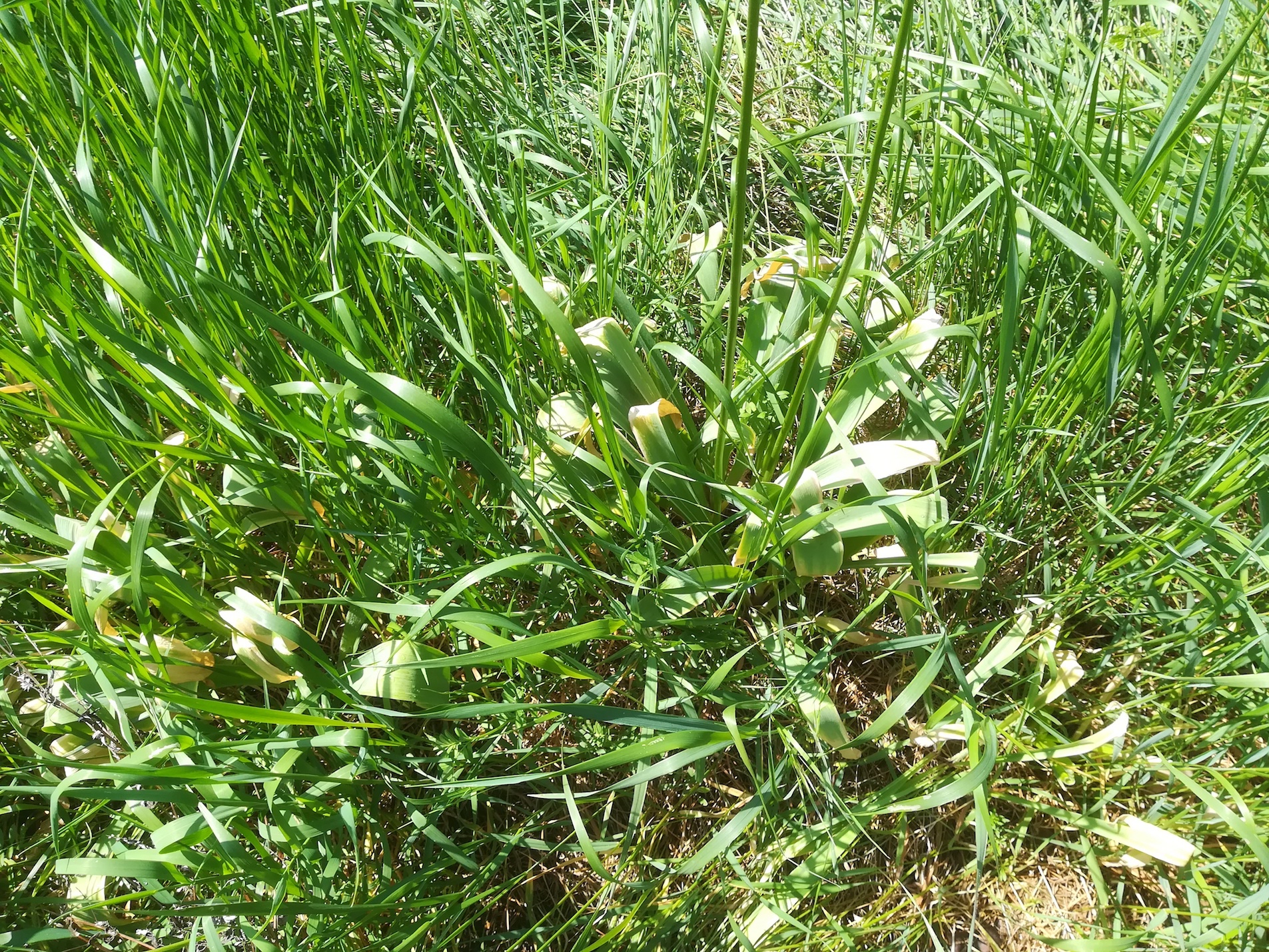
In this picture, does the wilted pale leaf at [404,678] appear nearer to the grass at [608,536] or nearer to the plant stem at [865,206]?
the grass at [608,536]

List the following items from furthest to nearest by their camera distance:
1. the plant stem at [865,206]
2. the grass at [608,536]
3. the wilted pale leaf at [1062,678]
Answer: the wilted pale leaf at [1062,678] → the grass at [608,536] → the plant stem at [865,206]

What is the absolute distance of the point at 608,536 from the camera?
1102 millimetres

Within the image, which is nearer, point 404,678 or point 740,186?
point 740,186

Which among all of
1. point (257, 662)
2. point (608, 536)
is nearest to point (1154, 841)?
point (608, 536)

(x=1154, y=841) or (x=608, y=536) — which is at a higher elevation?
(x=608, y=536)

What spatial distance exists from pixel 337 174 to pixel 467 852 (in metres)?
0.92

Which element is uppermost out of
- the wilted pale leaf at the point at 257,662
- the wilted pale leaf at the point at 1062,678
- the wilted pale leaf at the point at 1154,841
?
the wilted pale leaf at the point at 257,662

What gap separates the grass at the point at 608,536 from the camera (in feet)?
3.32

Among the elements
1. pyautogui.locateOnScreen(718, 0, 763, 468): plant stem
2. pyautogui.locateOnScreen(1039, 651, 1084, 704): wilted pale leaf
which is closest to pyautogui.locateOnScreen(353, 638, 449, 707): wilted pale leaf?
pyautogui.locateOnScreen(718, 0, 763, 468): plant stem

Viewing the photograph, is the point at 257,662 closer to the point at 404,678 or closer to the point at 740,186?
the point at 404,678

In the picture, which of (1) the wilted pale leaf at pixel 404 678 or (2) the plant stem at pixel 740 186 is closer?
(2) the plant stem at pixel 740 186

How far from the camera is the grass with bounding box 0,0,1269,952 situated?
3.32 ft

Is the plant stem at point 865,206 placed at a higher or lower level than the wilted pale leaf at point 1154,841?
higher

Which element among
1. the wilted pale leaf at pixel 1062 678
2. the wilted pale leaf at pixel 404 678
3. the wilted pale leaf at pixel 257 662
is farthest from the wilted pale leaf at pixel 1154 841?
the wilted pale leaf at pixel 257 662
